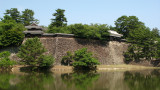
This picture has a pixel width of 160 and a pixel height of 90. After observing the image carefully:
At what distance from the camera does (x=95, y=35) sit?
106ft

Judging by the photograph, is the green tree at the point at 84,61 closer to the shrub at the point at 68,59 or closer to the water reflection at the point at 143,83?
the shrub at the point at 68,59

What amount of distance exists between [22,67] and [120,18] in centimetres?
2867

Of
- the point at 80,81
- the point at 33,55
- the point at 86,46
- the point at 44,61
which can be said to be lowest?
the point at 80,81

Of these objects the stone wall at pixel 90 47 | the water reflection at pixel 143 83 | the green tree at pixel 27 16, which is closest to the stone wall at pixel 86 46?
the stone wall at pixel 90 47

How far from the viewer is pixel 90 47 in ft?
107

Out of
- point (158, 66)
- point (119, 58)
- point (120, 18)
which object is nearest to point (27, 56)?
point (119, 58)

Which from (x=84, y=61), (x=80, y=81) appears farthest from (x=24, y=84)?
(x=84, y=61)

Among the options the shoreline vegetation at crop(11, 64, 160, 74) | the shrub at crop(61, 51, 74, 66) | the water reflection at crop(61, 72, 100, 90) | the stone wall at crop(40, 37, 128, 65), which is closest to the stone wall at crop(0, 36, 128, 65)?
the stone wall at crop(40, 37, 128, 65)

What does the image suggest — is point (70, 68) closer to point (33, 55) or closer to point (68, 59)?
point (68, 59)

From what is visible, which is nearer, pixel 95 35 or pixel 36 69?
pixel 36 69

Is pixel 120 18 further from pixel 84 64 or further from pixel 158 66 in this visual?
pixel 84 64

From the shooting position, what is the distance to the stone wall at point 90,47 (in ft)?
96.5

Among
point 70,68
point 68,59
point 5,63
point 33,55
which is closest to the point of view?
point 5,63

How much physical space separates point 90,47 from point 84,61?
7.03 m
